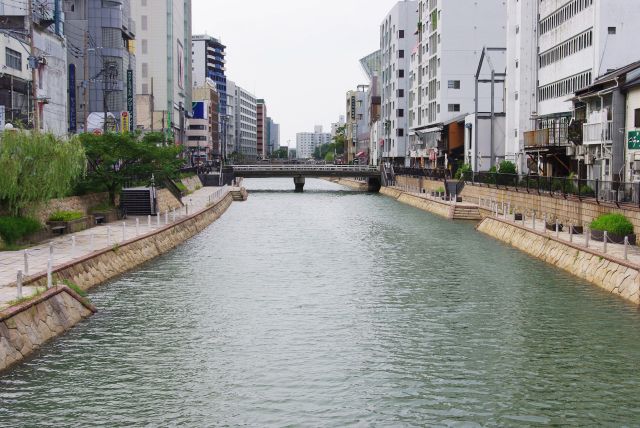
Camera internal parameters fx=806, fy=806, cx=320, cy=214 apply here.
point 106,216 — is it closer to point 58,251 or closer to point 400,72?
point 58,251

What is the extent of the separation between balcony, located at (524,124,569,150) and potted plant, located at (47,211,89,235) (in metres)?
37.7

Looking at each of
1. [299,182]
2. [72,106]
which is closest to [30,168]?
[72,106]

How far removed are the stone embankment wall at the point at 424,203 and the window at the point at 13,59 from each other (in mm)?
39757

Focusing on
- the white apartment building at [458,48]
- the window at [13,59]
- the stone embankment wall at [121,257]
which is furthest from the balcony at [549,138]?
the white apartment building at [458,48]

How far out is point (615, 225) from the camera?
3784 centimetres

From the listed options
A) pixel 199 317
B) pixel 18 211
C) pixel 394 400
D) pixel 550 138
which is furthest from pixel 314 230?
pixel 394 400

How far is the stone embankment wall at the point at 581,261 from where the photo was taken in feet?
99.9

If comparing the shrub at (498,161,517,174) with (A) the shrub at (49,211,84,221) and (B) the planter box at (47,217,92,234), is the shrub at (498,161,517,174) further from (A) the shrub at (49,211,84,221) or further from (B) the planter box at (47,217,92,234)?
(A) the shrub at (49,211,84,221)

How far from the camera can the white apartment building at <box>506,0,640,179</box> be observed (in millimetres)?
60125

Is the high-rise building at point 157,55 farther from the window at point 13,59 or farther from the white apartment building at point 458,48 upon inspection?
the window at point 13,59

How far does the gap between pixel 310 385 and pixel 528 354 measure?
6.96 metres

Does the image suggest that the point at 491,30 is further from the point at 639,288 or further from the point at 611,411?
the point at 611,411

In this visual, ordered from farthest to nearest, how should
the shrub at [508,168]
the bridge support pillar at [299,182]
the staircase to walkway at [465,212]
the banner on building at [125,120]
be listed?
the bridge support pillar at [299,182] → the banner on building at [125,120] → the shrub at [508,168] → the staircase to walkway at [465,212]

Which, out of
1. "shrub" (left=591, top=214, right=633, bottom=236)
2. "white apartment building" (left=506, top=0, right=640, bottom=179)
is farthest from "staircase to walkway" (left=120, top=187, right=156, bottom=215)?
"shrub" (left=591, top=214, right=633, bottom=236)
